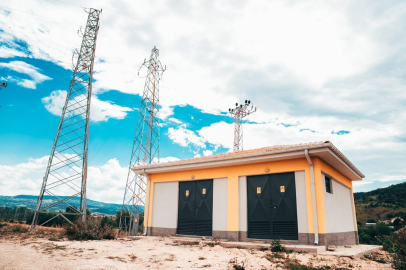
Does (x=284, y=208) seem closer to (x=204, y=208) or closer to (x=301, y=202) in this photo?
(x=301, y=202)

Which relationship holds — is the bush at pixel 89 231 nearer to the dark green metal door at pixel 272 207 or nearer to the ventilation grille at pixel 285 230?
the dark green metal door at pixel 272 207

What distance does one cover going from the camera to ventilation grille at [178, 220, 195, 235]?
11.7 meters

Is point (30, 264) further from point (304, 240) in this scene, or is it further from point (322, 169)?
point (322, 169)

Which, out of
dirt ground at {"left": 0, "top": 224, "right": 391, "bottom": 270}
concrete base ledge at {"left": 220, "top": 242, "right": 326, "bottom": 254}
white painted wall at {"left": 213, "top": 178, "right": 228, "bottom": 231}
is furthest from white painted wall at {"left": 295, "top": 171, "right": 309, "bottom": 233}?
white painted wall at {"left": 213, "top": 178, "right": 228, "bottom": 231}

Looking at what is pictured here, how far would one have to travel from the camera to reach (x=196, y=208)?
11.8m

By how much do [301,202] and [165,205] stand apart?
251 inches

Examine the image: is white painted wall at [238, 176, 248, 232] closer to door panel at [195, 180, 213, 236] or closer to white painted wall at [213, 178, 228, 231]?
white painted wall at [213, 178, 228, 231]

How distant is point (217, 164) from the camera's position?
1115 cm

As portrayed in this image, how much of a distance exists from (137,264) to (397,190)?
4701 cm

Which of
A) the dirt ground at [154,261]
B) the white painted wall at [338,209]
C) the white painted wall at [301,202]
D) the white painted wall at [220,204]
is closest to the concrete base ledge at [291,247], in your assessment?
the dirt ground at [154,261]

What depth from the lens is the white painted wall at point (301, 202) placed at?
30.0 feet

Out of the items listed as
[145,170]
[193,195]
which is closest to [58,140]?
[145,170]

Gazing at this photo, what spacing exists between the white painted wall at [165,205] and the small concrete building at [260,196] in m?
0.04

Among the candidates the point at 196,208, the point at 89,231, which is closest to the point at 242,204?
the point at 196,208
